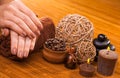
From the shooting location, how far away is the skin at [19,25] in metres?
1.45

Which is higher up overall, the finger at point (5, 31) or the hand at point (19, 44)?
the finger at point (5, 31)

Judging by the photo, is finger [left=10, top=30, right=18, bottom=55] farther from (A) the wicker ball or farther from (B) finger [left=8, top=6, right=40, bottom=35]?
(A) the wicker ball

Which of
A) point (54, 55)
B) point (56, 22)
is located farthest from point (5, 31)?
point (56, 22)

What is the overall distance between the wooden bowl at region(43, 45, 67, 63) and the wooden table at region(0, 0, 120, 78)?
0.03m

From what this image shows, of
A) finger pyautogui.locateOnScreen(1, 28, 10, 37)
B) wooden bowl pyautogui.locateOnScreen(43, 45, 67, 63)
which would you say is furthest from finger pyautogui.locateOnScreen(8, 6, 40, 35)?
wooden bowl pyautogui.locateOnScreen(43, 45, 67, 63)

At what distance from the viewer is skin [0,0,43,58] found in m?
1.45

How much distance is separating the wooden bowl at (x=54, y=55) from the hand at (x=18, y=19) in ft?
0.67

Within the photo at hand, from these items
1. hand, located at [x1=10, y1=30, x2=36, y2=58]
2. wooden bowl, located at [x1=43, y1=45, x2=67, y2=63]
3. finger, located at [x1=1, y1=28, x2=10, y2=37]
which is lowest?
wooden bowl, located at [x1=43, y1=45, x2=67, y2=63]

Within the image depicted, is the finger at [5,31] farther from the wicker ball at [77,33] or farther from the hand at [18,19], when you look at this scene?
the wicker ball at [77,33]

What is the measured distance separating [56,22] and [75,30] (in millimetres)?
459

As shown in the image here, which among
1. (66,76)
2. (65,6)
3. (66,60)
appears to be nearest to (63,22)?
(66,60)

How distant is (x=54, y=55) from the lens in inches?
66.8

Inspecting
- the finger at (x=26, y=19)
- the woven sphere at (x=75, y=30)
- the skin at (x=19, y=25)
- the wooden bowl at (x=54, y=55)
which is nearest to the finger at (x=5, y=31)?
the skin at (x=19, y=25)

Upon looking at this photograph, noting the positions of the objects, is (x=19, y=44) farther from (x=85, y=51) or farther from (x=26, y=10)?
(x=85, y=51)
